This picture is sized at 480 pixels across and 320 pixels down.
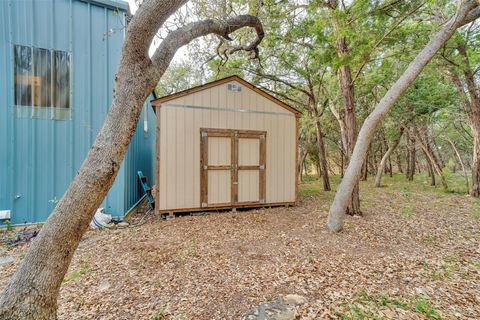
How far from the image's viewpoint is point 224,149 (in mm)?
6035

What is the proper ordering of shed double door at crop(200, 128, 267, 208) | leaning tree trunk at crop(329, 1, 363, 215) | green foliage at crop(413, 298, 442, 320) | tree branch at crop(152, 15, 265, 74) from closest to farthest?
1. green foliage at crop(413, 298, 442, 320)
2. tree branch at crop(152, 15, 265, 74)
3. leaning tree trunk at crop(329, 1, 363, 215)
4. shed double door at crop(200, 128, 267, 208)

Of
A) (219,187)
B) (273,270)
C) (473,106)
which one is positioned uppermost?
(473,106)

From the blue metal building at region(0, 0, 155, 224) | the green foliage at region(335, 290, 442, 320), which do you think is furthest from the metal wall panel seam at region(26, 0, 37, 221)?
the green foliage at region(335, 290, 442, 320)

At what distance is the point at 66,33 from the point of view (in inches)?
190

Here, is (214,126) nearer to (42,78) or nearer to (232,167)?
(232,167)

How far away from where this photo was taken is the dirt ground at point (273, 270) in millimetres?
2309

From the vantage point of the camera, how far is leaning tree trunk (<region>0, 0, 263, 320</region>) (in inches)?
64.1

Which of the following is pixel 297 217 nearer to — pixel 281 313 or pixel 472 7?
pixel 281 313

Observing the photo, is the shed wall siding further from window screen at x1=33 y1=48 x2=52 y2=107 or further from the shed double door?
window screen at x1=33 y1=48 x2=52 y2=107

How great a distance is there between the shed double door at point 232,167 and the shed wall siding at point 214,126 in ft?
0.24

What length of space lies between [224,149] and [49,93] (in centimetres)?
376

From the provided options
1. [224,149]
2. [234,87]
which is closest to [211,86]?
[234,87]

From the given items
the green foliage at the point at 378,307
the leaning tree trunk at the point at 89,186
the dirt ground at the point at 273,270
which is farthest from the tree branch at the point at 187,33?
the green foliage at the point at 378,307

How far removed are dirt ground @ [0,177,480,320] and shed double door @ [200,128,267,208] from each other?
937 mm
